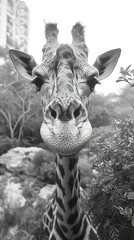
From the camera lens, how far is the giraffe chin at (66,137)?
1.38 metres

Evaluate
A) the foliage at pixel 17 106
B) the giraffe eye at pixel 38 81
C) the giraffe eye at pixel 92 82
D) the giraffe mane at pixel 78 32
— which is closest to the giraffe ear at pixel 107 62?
the giraffe mane at pixel 78 32

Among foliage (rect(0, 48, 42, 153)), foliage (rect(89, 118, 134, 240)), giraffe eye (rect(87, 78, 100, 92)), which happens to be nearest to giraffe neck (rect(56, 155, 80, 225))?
foliage (rect(89, 118, 134, 240))

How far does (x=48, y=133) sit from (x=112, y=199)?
94 cm

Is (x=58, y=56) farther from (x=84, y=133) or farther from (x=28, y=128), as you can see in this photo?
(x=28, y=128)

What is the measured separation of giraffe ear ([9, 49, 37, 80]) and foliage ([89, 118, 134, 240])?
111cm

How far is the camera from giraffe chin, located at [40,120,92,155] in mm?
1383

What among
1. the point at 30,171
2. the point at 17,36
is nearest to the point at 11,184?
the point at 30,171

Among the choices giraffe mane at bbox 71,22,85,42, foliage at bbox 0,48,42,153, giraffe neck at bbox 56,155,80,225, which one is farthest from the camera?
foliage at bbox 0,48,42,153

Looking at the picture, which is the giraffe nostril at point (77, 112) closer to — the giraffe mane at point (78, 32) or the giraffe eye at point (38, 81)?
the giraffe eye at point (38, 81)

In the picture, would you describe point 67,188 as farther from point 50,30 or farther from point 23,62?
point 50,30

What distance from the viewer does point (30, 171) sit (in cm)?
1177

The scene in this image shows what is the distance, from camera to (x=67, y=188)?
2.03 m

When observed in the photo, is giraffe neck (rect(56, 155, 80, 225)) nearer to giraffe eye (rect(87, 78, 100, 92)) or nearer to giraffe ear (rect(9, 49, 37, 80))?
giraffe eye (rect(87, 78, 100, 92))

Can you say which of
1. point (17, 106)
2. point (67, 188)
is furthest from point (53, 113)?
point (17, 106)
